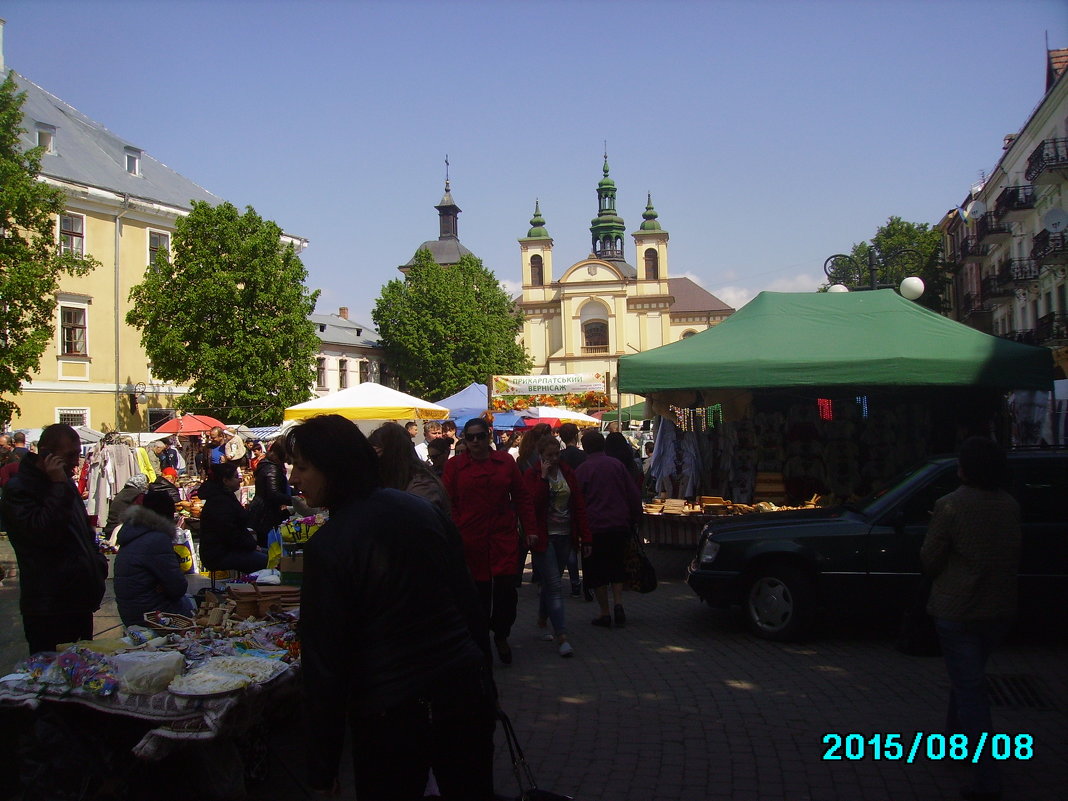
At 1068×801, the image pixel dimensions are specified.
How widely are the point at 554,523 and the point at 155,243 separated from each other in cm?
3388

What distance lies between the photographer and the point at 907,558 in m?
7.64

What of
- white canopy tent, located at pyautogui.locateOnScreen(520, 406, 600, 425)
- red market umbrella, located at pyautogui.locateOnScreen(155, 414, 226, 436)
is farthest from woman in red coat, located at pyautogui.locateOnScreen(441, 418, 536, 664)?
white canopy tent, located at pyautogui.locateOnScreen(520, 406, 600, 425)

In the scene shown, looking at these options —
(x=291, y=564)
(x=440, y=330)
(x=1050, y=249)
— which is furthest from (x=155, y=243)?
(x=291, y=564)

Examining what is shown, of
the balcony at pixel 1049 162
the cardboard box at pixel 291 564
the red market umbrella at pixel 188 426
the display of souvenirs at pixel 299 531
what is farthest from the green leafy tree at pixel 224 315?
the cardboard box at pixel 291 564

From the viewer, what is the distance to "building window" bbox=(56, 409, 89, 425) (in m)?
33.2

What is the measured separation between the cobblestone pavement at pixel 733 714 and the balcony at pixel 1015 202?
30392mm

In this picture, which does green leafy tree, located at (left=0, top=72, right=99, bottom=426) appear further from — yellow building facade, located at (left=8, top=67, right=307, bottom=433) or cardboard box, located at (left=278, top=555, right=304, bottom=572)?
cardboard box, located at (left=278, top=555, right=304, bottom=572)

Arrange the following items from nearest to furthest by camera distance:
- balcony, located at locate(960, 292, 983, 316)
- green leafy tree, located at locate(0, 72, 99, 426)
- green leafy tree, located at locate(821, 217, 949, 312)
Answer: green leafy tree, located at locate(0, 72, 99, 426)
balcony, located at locate(960, 292, 983, 316)
green leafy tree, located at locate(821, 217, 949, 312)

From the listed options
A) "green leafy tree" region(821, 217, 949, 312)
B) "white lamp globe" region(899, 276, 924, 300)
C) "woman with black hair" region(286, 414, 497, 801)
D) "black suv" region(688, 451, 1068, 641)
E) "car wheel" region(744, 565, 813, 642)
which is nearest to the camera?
"woman with black hair" region(286, 414, 497, 801)

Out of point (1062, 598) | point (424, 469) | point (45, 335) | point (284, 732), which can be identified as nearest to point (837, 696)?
point (1062, 598)

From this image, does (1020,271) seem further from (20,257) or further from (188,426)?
(20,257)

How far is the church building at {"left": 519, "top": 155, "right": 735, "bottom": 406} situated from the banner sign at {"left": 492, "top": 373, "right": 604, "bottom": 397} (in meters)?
52.4

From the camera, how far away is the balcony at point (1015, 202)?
3328 cm

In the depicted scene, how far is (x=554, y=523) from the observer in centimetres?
843
